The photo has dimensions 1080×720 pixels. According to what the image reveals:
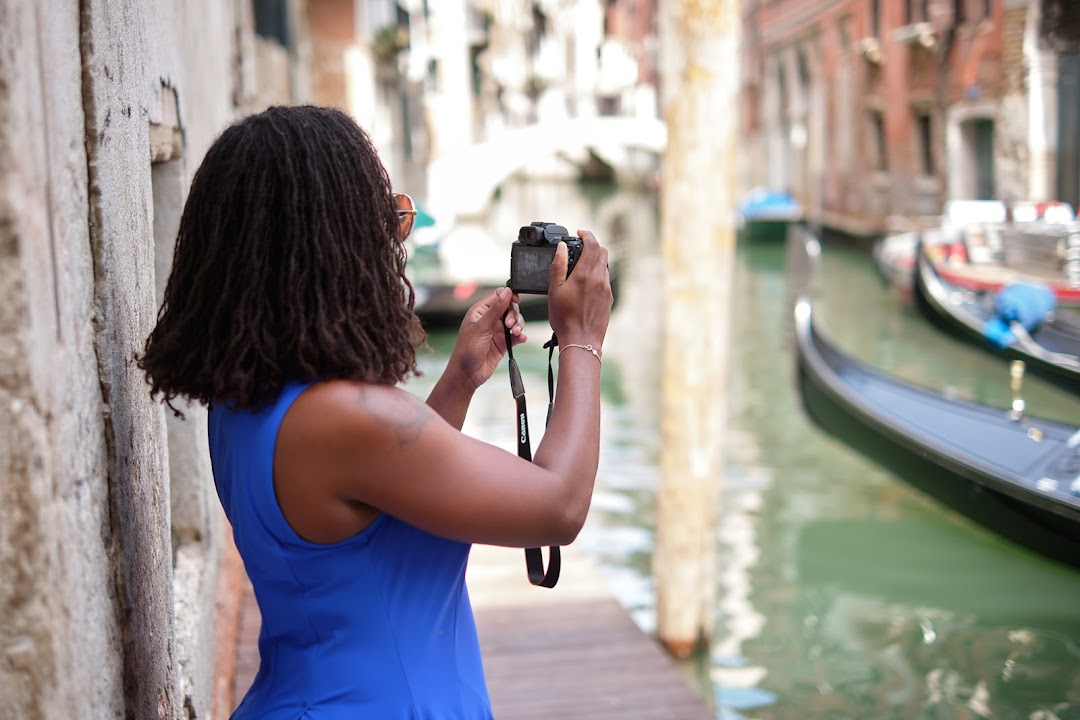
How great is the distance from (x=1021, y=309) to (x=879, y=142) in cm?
1145

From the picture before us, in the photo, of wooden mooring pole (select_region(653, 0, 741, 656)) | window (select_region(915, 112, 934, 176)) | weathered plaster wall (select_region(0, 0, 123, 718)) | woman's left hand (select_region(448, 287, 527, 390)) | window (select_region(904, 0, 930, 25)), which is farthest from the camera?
window (select_region(915, 112, 934, 176))

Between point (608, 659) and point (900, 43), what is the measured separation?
11.1 meters

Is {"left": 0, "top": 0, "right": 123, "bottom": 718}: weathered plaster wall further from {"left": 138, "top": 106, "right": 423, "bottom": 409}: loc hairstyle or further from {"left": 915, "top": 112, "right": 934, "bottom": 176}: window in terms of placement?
{"left": 915, "top": 112, "right": 934, "bottom": 176}: window

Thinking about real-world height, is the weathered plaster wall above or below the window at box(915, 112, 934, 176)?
below

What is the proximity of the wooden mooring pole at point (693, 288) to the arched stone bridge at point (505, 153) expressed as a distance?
1173cm

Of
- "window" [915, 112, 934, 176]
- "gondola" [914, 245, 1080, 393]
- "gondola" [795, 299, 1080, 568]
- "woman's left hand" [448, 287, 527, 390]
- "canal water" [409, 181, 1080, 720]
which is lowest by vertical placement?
"canal water" [409, 181, 1080, 720]

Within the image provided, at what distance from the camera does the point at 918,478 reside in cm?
464

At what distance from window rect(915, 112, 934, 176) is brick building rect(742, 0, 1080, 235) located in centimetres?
2

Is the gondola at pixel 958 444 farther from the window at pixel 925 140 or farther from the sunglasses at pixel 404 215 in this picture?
the window at pixel 925 140

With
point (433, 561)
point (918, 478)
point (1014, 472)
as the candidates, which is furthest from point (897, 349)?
point (433, 561)

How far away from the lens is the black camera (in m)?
1.09

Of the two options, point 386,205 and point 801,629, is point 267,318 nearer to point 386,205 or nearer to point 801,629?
point 386,205

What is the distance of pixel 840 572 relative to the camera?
15.3ft

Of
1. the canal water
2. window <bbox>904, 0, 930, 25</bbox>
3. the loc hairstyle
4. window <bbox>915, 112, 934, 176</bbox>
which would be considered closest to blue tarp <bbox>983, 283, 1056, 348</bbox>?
the canal water
